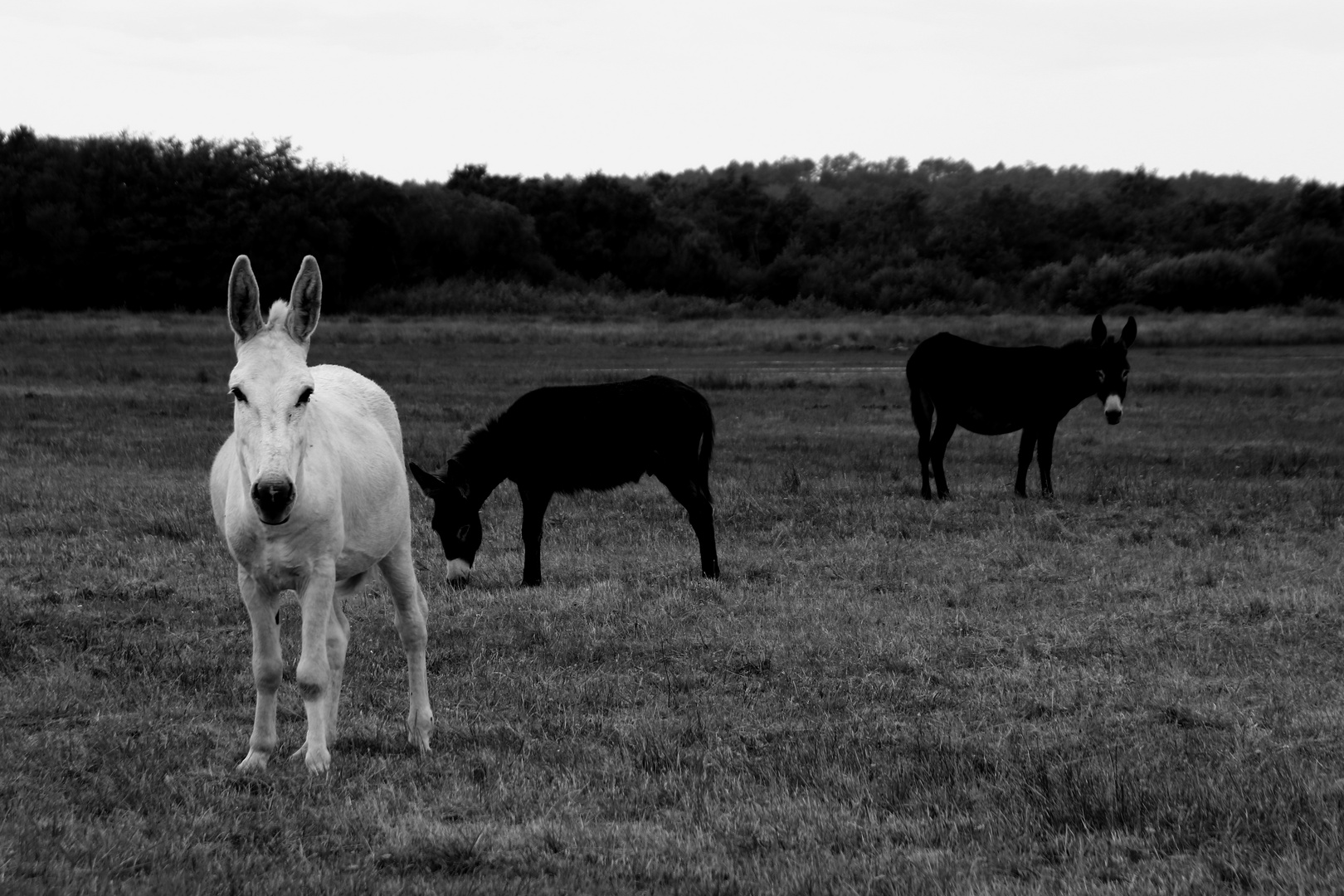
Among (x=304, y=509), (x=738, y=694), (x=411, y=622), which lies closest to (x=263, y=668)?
(x=304, y=509)

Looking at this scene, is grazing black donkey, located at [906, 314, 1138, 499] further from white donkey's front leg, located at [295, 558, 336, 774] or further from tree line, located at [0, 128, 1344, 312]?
tree line, located at [0, 128, 1344, 312]

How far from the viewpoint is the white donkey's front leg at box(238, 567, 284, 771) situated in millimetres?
5453

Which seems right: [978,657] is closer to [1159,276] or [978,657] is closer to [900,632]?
[900,632]

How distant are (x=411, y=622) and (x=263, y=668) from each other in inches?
34.9

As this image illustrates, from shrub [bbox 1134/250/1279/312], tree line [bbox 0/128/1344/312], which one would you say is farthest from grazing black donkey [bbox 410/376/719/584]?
shrub [bbox 1134/250/1279/312]

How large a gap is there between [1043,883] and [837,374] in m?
27.3

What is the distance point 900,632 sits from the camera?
8.22 metres

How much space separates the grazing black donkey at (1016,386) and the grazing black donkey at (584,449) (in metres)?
4.89

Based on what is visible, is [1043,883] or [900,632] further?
[900,632]

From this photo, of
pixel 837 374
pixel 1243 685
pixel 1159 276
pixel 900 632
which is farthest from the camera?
pixel 1159 276

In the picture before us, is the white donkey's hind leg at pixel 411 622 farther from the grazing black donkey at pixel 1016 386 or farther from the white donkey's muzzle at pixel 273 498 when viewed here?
the grazing black donkey at pixel 1016 386

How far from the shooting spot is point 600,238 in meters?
66.6

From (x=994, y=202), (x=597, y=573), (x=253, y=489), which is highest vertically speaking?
(x=994, y=202)

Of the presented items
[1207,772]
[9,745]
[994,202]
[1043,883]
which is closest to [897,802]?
[1043,883]
